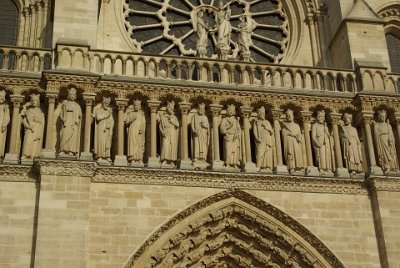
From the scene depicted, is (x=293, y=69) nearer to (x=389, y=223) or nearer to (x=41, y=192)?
(x=389, y=223)

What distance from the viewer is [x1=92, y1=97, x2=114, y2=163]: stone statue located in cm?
1104

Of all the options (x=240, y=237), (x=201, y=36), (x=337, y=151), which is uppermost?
(x=201, y=36)

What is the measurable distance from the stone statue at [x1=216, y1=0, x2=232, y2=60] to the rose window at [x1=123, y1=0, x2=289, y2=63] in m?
0.04

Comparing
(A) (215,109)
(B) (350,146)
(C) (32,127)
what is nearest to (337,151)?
(B) (350,146)

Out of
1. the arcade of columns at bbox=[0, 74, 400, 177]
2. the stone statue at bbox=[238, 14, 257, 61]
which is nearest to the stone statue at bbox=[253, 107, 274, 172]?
the arcade of columns at bbox=[0, 74, 400, 177]

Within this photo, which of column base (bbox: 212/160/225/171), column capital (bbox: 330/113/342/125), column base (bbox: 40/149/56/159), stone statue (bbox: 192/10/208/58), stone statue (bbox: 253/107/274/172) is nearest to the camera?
column base (bbox: 40/149/56/159)

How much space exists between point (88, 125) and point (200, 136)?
1570 mm

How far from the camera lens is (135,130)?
11.3m

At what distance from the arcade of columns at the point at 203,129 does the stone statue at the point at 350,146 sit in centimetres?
1

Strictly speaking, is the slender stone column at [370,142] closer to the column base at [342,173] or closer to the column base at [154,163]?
the column base at [342,173]

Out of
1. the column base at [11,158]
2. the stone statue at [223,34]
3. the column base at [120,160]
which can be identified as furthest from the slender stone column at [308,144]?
the column base at [11,158]

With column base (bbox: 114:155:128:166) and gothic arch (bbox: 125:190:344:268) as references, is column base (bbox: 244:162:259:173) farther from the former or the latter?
column base (bbox: 114:155:128:166)

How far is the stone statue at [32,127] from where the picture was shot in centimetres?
1091

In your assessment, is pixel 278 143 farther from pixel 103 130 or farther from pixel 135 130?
pixel 103 130
